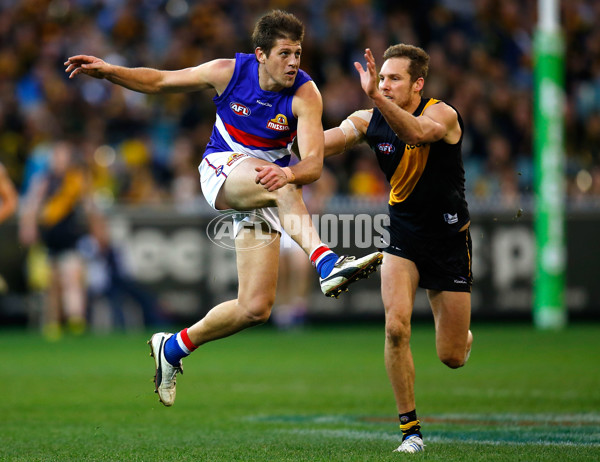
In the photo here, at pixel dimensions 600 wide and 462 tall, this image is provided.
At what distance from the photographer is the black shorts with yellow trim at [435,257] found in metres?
6.99

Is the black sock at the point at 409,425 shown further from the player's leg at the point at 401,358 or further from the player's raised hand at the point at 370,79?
the player's raised hand at the point at 370,79

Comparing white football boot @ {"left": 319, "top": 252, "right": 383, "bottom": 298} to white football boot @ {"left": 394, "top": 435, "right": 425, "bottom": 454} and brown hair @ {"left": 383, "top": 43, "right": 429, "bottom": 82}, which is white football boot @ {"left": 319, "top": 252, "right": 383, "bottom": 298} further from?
brown hair @ {"left": 383, "top": 43, "right": 429, "bottom": 82}

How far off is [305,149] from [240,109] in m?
0.59

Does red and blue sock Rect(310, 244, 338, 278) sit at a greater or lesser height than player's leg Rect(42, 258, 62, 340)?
greater

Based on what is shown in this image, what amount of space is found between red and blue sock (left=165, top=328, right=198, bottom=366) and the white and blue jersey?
1334 millimetres

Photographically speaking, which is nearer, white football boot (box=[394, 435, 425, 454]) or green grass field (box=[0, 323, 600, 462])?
white football boot (box=[394, 435, 425, 454])

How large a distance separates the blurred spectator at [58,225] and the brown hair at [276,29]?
905cm

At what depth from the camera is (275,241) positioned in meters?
7.11

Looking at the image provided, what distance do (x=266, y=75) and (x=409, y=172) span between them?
117 cm

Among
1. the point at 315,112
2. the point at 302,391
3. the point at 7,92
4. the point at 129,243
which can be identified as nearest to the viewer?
the point at 315,112

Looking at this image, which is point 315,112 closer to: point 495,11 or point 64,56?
point 64,56

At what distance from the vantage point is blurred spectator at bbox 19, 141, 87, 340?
15422 mm

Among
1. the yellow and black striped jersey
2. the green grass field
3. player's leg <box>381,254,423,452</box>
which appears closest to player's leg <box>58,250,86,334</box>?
the green grass field

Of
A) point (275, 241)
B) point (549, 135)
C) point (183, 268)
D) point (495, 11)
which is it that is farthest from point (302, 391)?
point (495, 11)
